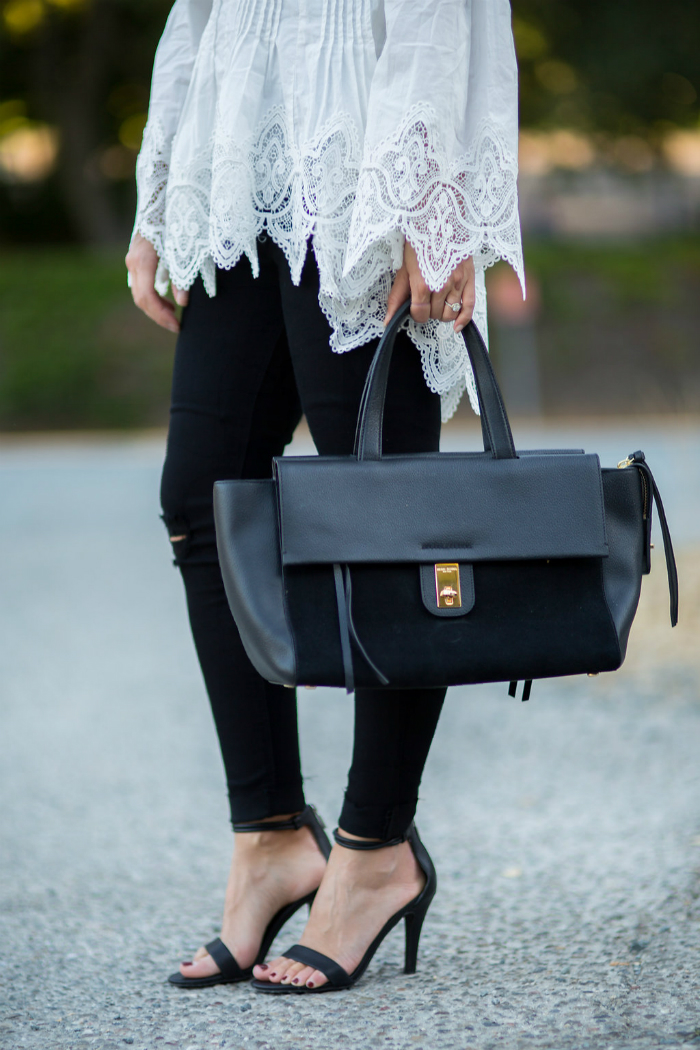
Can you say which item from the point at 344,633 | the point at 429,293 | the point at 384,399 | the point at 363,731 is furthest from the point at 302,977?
the point at 429,293

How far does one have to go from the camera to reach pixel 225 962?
1.62 m

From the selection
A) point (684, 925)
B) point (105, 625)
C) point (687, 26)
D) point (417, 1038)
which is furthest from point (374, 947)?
point (687, 26)

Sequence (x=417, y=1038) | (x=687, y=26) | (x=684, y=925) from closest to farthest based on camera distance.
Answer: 1. (x=417, y=1038)
2. (x=684, y=925)
3. (x=687, y=26)

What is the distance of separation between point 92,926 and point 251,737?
0.51 meters

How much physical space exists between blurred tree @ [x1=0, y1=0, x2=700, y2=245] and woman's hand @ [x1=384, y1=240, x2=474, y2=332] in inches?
613

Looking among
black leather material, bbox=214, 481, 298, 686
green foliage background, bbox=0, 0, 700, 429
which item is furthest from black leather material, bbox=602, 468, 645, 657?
green foliage background, bbox=0, 0, 700, 429

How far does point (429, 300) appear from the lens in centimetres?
146

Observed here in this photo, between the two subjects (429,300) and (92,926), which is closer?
(429,300)

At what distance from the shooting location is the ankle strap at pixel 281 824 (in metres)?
1.65

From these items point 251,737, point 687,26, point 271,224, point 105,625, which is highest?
point 687,26

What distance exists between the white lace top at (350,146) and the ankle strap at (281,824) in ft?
2.20

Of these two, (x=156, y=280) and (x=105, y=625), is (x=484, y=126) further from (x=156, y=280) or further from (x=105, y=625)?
(x=105, y=625)

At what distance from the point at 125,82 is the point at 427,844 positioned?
20852 millimetres

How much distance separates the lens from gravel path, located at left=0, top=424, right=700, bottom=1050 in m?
1.47
